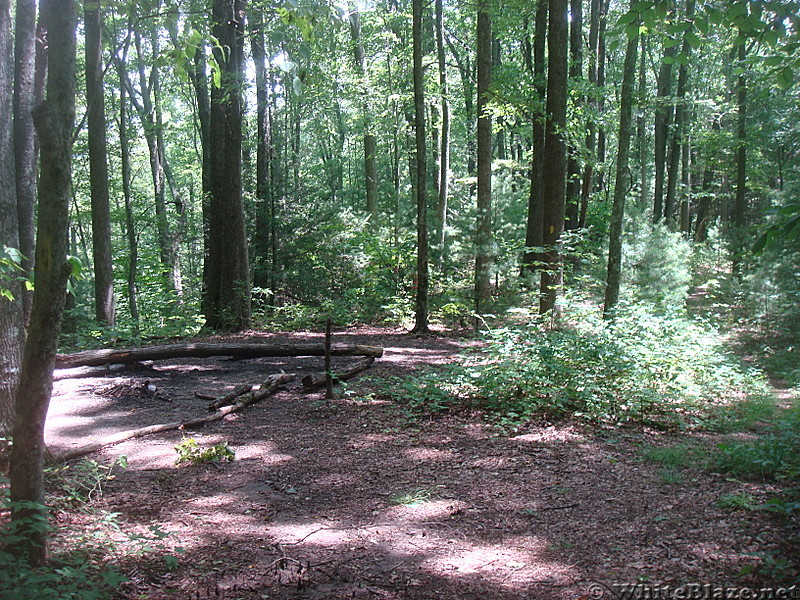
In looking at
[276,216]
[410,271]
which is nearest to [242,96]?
[276,216]

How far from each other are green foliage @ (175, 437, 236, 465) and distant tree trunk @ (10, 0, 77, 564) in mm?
2329

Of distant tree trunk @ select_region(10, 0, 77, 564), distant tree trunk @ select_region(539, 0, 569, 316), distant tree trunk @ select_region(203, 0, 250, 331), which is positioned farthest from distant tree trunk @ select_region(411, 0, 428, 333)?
distant tree trunk @ select_region(10, 0, 77, 564)

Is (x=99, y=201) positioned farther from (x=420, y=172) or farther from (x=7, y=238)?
(x=7, y=238)

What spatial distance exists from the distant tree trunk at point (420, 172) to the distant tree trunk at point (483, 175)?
1.21 m

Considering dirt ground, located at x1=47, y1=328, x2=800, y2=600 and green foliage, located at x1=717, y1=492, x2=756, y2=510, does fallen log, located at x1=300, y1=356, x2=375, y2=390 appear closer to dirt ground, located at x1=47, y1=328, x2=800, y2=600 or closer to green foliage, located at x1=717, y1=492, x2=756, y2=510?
dirt ground, located at x1=47, y1=328, x2=800, y2=600

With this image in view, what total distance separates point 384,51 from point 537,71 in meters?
10.2

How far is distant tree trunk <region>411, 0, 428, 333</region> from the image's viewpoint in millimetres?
12164

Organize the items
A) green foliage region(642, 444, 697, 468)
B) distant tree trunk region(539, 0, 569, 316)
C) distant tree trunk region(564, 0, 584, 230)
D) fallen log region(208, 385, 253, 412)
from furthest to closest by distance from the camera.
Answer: distant tree trunk region(564, 0, 584, 230), distant tree trunk region(539, 0, 569, 316), fallen log region(208, 385, 253, 412), green foliage region(642, 444, 697, 468)

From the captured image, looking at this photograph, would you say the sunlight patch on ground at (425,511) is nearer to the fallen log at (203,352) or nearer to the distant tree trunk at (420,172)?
the fallen log at (203,352)

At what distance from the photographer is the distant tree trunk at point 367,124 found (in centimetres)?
1983

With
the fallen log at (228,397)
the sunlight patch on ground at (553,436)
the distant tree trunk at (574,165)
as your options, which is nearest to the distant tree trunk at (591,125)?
the distant tree trunk at (574,165)

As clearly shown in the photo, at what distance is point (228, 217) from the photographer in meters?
13.5

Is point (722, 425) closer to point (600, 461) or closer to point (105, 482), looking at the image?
point (600, 461)

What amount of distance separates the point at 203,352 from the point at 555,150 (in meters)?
7.40
